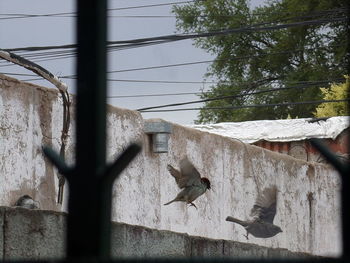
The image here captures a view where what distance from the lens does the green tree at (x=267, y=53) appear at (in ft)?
105

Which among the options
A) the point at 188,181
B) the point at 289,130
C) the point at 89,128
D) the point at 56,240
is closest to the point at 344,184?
the point at 89,128

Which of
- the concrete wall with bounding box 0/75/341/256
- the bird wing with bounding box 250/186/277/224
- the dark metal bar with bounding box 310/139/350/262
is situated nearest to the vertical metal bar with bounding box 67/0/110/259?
the dark metal bar with bounding box 310/139/350/262

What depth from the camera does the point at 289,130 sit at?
1593 cm

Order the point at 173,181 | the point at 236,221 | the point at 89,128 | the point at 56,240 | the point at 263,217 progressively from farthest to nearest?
1. the point at 263,217
2. the point at 236,221
3. the point at 173,181
4. the point at 56,240
5. the point at 89,128

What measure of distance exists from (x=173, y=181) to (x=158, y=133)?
61 centimetres

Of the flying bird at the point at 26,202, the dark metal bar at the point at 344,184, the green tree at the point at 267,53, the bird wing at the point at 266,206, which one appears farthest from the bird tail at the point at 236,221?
the green tree at the point at 267,53

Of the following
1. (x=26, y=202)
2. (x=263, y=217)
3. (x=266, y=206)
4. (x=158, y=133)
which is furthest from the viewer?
(x=266, y=206)

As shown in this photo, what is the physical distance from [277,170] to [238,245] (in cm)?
590

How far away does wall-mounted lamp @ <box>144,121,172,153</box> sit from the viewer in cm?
902

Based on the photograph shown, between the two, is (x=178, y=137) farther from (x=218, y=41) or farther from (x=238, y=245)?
(x=218, y=41)

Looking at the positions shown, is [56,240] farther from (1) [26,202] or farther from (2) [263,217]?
(2) [263,217]

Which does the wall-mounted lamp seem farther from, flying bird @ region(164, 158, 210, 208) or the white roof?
the white roof

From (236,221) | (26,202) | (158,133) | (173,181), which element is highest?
(158,133)

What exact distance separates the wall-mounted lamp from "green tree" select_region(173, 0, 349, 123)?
863 inches
